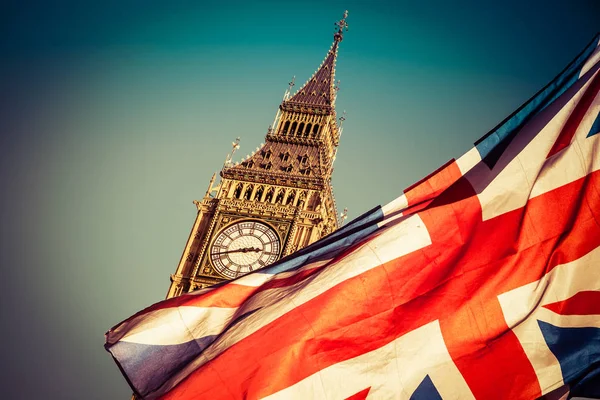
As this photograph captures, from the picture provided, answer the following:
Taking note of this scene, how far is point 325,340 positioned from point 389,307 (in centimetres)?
113

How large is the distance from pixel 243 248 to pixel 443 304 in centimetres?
3494

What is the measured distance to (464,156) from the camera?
14453 millimetres

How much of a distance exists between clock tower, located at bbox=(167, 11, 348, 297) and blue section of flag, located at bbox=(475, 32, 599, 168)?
1207 inches

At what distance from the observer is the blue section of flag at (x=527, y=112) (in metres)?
14.3

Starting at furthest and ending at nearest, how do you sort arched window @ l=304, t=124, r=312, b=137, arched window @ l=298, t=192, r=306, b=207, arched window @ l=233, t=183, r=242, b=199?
arched window @ l=304, t=124, r=312, b=137
arched window @ l=233, t=183, r=242, b=199
arched window @ l=298, t=192, r=306, b=207

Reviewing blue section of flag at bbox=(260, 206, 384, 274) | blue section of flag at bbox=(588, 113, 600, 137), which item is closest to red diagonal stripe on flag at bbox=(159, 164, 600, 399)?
blue section of flag at bbox=(588, 113, 600, 137)

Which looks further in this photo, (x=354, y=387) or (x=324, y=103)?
(x=324, y=103)

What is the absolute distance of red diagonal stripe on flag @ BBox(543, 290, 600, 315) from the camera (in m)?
11.9

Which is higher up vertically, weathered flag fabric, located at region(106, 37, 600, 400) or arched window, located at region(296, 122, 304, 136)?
arched window, located at region(296, 122, 304, 136)

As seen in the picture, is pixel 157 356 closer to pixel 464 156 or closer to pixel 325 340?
pixel 325 340

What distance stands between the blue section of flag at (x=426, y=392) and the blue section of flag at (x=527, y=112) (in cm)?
416

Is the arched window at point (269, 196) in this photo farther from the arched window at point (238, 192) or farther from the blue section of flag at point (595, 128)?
the blue section of flag at point (595, 128)

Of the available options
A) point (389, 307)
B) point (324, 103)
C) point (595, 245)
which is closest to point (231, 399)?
point (389, 307)

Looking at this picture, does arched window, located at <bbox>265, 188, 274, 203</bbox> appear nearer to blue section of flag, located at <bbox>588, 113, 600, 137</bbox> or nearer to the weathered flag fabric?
the weathered flag fabric
